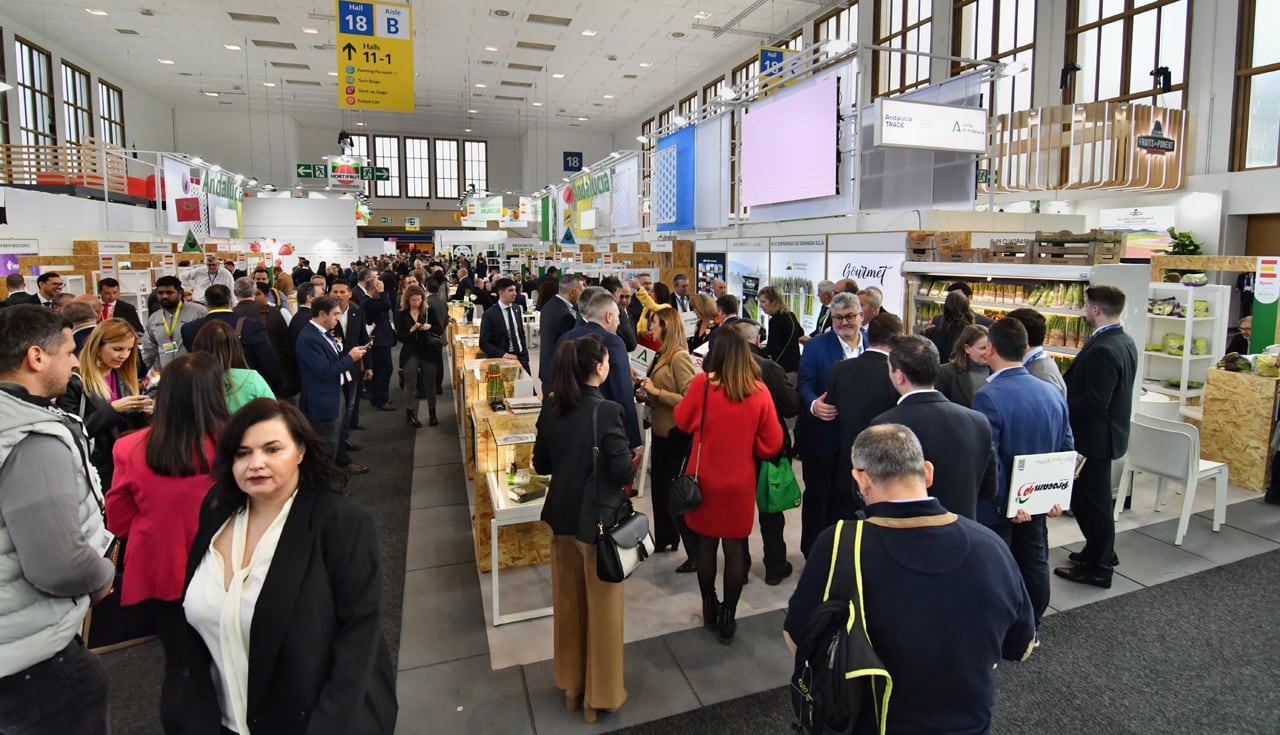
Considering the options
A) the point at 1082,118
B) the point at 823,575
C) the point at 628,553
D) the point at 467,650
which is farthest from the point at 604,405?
the point at 1082,118

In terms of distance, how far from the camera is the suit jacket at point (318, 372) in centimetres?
503

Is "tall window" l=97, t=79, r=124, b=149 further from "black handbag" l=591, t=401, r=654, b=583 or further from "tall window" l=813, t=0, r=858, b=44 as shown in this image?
"black handbag" l=591, t=401, r=654, b=583

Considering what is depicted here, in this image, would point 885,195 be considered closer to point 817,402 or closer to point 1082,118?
point 1082,118

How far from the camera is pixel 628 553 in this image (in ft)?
9.00

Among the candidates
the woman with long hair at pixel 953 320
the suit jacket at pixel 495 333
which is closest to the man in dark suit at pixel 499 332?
the suit jacket at pixel 495 333

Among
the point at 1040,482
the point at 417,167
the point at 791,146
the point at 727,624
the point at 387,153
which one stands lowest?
the point at 727,624

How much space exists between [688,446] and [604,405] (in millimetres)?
1421

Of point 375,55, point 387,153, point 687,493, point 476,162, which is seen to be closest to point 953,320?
point 687,493

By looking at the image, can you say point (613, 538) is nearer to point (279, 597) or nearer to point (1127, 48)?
point (279, 597)

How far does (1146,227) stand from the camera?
1138 cm

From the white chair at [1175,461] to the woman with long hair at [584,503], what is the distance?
3969mm

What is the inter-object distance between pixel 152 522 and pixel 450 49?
60.7 ft

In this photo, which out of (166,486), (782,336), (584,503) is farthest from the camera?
(782,336)

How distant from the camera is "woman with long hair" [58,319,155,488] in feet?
11.1
